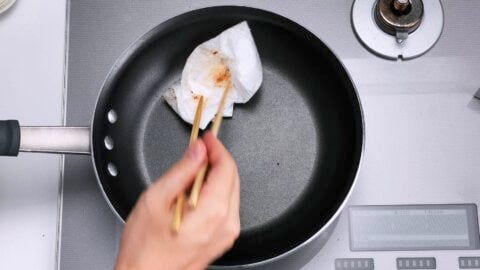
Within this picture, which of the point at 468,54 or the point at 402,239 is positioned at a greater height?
the point at 468,54

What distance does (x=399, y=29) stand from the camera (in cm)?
79

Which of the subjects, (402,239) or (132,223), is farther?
(402,239)

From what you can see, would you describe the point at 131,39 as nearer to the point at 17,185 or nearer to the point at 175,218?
the point at 17,185

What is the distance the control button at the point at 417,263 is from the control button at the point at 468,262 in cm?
3

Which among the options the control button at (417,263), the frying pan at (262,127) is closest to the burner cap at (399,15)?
the frying pan at (262,127)

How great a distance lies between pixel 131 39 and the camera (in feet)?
2.73

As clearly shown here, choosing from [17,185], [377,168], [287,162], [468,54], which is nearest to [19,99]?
[17,185]

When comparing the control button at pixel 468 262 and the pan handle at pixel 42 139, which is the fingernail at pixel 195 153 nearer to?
the pan handle at pixel 42 139

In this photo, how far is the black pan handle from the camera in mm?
682

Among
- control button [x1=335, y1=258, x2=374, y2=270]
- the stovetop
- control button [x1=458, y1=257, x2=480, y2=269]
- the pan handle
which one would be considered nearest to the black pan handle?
the pan handle

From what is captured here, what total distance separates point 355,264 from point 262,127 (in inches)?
8.3

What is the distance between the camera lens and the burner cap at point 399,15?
30.8 inches

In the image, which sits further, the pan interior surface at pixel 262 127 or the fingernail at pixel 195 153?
the pan interior surface at pixel 262 127

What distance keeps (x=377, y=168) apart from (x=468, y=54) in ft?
0.64
